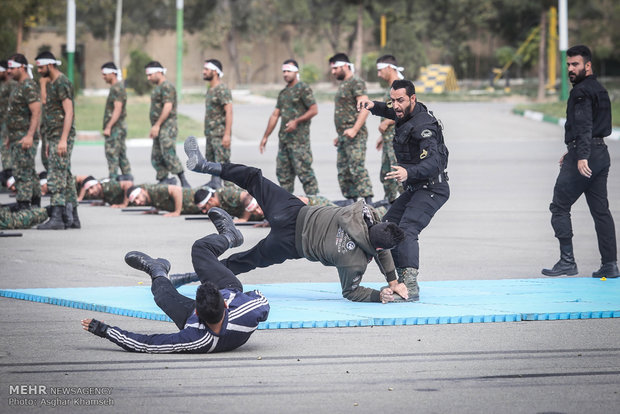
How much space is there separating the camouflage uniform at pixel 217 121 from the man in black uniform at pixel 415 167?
7.52m

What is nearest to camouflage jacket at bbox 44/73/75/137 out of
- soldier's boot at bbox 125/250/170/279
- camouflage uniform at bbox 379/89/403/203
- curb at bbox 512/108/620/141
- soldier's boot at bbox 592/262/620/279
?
camouflage uniform at bbox 379/89/403/203

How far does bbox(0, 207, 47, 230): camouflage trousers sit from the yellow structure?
37.1 metres

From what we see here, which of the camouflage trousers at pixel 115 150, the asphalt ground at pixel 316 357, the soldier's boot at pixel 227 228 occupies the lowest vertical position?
the asphalt ground at pixel 316 357

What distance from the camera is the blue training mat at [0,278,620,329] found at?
24.8 ft

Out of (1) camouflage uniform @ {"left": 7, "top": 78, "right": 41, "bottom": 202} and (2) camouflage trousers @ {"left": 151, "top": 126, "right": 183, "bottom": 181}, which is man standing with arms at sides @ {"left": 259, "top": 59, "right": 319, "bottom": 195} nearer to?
(2) camouflage trousers @ {"left": 151, "top": 126, "right": 183, "bottom": 181}

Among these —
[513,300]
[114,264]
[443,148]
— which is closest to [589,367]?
[513,300]

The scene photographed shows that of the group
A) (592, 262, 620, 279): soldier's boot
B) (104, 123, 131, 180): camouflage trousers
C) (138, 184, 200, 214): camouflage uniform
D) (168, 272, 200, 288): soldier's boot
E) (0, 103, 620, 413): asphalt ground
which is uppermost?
(104, 123, 131, 180): camouflage trousers

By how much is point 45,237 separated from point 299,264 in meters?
3.45

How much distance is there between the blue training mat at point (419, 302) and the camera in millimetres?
7559

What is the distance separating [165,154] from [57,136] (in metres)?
3.66

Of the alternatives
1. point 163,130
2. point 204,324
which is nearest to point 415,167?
point 204,324

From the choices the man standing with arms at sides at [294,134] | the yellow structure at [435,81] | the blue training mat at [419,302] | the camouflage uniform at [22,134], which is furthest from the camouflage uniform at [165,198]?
the yellow structure at [435,81]

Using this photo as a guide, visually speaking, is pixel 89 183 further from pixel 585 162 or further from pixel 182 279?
pixel 585 162

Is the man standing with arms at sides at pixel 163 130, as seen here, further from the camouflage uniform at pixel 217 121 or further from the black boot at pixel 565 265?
the black boot at pixel 565 265
